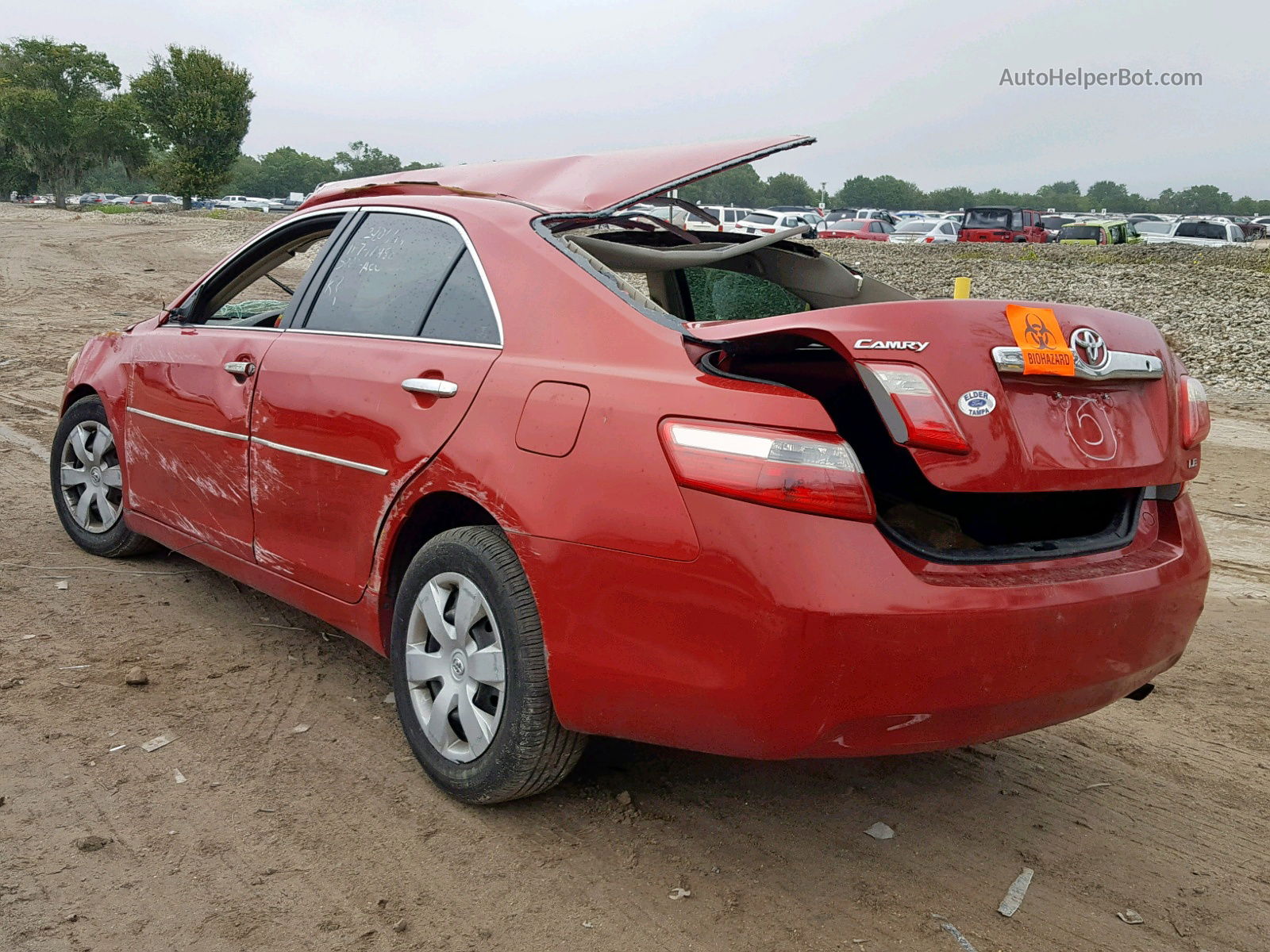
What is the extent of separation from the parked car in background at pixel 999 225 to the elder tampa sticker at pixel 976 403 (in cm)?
3335

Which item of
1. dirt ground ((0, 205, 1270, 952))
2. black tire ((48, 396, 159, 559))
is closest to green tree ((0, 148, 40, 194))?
black tire ((48, 396, 159, 559))

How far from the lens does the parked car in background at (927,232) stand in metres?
33.3

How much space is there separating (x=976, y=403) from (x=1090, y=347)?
410 mm

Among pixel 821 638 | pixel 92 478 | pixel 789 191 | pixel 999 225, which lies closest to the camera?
pixel 821 638

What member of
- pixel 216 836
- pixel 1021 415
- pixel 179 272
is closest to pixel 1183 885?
pixel 1021 415

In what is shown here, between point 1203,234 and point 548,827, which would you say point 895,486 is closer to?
point 548,827

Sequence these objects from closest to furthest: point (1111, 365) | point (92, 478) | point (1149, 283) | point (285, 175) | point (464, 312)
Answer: point (1111, 365) → point (464, 312) → point (92, 478) → point (1149, 283) → point (285, 175)

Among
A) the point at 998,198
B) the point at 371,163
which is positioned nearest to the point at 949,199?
the point at 998,198

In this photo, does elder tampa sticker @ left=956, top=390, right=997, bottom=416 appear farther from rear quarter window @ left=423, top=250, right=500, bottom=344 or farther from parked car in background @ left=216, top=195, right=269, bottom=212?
parked car in background @ left=216, top=195, right=269, bottom=212

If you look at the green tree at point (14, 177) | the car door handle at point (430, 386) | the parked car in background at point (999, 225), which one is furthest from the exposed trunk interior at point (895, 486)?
the green tree at point (14, 177)

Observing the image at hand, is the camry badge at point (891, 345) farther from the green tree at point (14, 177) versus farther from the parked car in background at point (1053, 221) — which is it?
the green tree at point (14, 177)

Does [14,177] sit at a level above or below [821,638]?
above

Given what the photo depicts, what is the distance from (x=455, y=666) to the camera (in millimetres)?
3057

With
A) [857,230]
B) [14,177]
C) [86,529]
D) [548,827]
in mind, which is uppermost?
[14,177]
